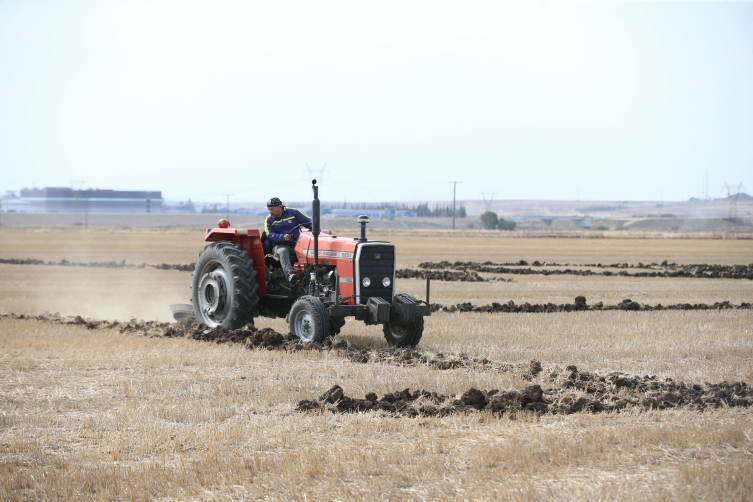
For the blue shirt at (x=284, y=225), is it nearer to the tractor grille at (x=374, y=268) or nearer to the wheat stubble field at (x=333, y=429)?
the tractor grille at (x=374, y=268)

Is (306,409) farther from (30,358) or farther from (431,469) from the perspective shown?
(30,358)

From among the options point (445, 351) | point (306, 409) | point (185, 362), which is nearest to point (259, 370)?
point (185, 362)

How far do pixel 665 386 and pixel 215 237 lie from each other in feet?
25.5

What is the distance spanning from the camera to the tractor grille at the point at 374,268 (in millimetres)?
11109

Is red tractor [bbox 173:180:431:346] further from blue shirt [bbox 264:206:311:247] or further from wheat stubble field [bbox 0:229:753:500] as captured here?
wheat stubble field [bbox 0:229:753:500]

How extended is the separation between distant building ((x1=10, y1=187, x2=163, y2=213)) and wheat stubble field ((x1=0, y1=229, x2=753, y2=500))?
164 metres

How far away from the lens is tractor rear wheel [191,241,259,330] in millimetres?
12056

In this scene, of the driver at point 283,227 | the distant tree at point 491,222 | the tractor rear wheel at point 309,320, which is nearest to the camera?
the tractor rear wheel at point 309,320

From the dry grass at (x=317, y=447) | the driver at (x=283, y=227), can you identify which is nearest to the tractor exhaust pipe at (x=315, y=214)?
the driver at (x=283, y=227)

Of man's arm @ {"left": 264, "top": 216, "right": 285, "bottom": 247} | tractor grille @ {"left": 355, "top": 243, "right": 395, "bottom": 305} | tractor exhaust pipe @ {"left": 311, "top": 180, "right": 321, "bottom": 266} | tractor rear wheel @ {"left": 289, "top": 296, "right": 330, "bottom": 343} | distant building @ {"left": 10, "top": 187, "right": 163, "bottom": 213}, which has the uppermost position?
distant building @ {"left": 10, "top": 187, "right": 163, "bottom": 213}

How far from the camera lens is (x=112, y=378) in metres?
8.97

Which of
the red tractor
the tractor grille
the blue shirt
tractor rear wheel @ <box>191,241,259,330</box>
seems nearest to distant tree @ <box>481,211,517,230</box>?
tractor rear wheel @ <box>191,241,259,330</box>

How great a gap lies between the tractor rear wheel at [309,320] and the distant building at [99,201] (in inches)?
6487

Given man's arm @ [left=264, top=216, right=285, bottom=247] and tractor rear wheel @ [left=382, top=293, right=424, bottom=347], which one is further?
man's arm @ [left=264, top=216, right=285, bottom=247]
